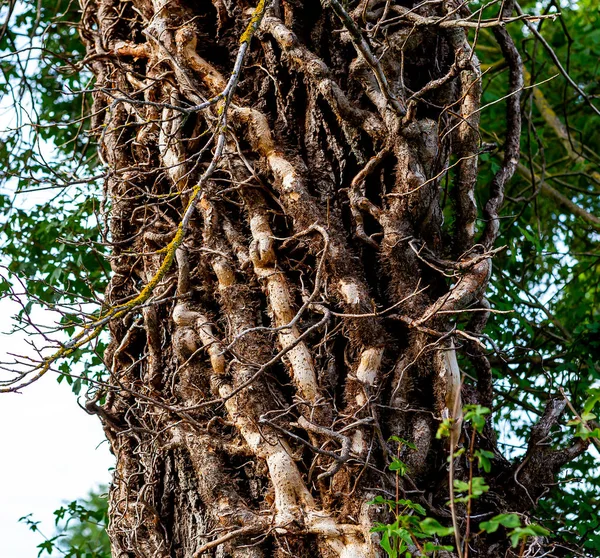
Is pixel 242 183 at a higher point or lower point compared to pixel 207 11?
lower

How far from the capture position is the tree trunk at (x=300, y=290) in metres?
2.32

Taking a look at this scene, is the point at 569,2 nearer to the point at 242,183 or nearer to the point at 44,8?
the point at 44,8

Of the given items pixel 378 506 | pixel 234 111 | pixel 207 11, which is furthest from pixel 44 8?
pixel 378 506

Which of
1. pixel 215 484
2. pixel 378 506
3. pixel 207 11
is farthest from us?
pixel 207 11

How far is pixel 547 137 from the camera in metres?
6.68

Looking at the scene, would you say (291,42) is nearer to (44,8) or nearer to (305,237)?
(305,237)

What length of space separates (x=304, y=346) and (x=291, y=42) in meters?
1.14

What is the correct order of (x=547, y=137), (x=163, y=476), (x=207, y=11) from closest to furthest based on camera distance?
(x=163, y=476) < (x=207, y=11) < (x=547, y=137)

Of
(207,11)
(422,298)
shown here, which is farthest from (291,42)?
(422,298)

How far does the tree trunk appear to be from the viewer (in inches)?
91.3

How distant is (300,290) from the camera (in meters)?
2.55

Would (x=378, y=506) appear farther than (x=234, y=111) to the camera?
No

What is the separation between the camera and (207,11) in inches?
120

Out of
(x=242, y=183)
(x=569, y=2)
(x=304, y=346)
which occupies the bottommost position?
(x=304, y=346)
